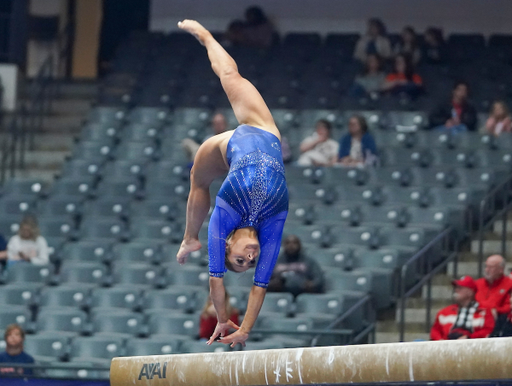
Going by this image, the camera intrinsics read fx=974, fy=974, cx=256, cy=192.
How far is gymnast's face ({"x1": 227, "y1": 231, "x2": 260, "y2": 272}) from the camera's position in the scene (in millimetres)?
4887

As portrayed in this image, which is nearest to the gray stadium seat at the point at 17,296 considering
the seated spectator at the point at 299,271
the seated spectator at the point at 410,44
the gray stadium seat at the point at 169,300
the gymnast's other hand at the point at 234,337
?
the gray stadium seat at the point at 169,300

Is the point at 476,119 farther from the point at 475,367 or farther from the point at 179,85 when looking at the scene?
the point at 475,367

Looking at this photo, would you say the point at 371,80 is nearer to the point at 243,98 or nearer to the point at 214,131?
the point at 214,131

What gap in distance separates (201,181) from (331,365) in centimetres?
142

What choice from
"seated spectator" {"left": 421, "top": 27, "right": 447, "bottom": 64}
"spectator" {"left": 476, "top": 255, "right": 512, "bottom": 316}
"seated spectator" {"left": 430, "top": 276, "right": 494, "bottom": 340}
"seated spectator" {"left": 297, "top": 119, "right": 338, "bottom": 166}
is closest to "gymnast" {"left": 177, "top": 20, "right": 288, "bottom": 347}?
"seated spectator" {"left": 430, "top": 276, "right": 494, "bottom": 340}

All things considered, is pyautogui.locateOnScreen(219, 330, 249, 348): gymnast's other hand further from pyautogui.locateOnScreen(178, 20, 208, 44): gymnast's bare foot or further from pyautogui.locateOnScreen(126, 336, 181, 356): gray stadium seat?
pyautogui.locateOnScreen(126, 336, 181, 356): gray stadium seat

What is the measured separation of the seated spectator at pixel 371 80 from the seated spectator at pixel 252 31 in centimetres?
169

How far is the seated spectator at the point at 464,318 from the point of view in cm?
727

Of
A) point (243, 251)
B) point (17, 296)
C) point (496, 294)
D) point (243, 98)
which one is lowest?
point (17, 296)

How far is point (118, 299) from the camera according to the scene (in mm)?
8734

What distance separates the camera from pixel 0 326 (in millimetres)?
8383

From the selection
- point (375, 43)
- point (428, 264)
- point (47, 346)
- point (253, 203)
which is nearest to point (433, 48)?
point (375, 43)

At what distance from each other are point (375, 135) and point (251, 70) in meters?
2.14

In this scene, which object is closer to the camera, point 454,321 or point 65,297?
point 454,321
